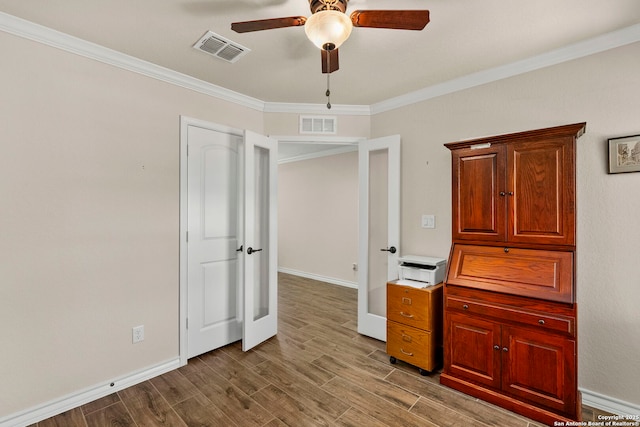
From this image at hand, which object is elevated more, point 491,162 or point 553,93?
point 553,93

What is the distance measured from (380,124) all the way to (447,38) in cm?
131

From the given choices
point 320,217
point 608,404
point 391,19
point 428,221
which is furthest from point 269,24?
point 320,217

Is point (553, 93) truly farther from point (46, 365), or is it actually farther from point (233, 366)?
point (46, 365)

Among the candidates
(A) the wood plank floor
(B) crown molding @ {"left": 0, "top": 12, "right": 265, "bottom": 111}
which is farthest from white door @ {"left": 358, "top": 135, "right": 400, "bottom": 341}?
(B) crown molding @ {"left": 0, "top": 12, "right": 265, "bottom": 111}

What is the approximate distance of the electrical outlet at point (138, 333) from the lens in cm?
244

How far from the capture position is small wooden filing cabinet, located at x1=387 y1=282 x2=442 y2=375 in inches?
99.3

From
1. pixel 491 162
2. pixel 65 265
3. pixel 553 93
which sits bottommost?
pixel 65 265

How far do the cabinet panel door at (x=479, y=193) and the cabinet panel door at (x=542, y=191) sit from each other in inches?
2.5

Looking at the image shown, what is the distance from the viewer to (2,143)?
189 cm

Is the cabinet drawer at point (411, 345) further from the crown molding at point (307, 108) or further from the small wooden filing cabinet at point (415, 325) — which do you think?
the crown molding at point (307, 108)

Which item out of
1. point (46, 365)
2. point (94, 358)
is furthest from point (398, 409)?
point (46, 365)

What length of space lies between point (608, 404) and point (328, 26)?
3.01 meters

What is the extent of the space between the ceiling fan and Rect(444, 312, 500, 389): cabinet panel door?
201 centimetres

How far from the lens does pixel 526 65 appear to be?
2414 millimetres
